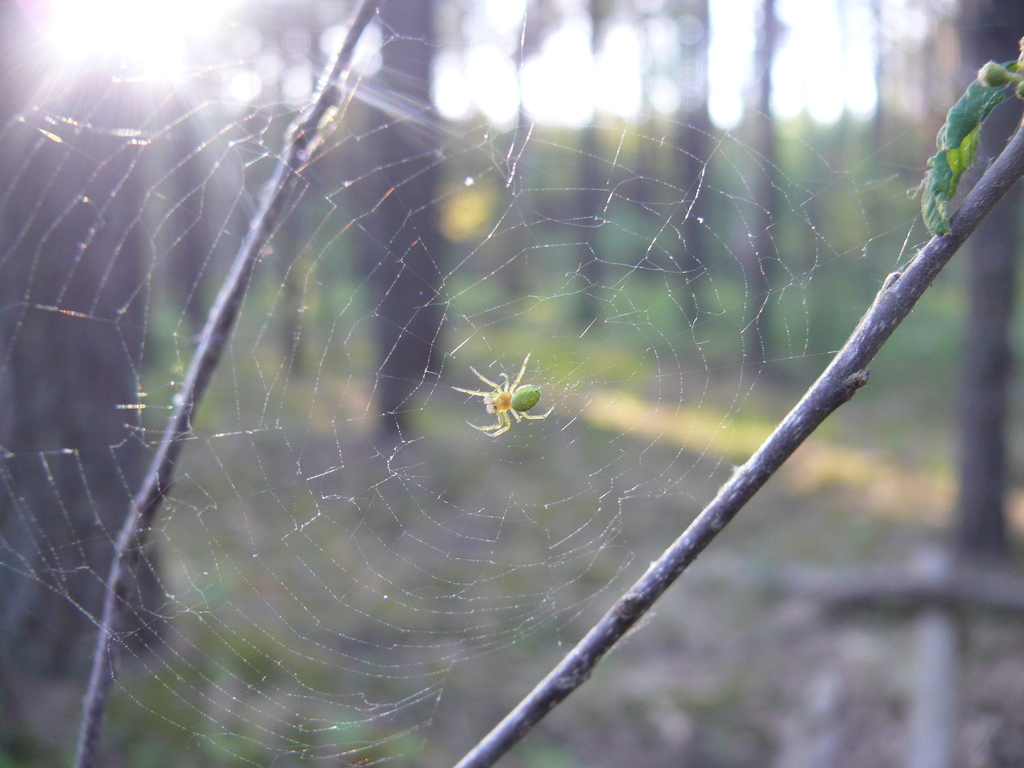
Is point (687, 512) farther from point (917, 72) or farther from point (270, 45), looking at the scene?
point (917, 72)

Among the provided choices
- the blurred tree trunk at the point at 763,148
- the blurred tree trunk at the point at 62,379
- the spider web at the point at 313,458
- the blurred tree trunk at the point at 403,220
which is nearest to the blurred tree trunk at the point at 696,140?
the blurred tree trunk at the point at 763,148

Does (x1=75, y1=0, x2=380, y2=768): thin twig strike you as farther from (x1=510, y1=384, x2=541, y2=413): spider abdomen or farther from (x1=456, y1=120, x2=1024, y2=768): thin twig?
(x1=510, y1=384, x2=541, y2=413): spider abdomen

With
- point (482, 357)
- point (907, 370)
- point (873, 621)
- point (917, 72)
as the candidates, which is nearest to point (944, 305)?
point (917, 72)

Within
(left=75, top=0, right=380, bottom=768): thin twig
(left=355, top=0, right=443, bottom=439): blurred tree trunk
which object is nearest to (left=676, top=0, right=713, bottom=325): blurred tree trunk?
(left=355, top=0, right=443, bottom=439): blurred tree trunk

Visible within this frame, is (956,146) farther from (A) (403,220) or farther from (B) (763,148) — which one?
(B) (763,148)

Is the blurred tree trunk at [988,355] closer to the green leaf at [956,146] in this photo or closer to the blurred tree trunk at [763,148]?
the green leaf at [956,146]

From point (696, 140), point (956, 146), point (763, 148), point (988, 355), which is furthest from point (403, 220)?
point (696, 140)
